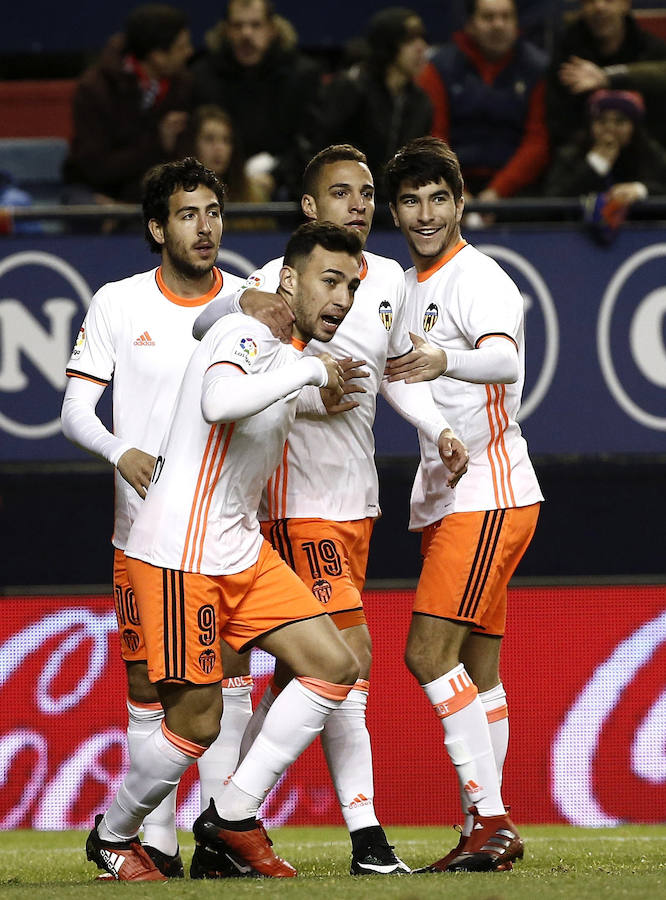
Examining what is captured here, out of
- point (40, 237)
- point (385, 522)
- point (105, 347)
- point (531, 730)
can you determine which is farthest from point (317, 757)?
point (40, 237)

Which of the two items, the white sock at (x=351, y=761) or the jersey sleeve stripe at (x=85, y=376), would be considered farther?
the jersey sleeve stripe at (x=85, y=376)

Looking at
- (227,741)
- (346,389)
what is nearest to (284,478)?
(346,389)

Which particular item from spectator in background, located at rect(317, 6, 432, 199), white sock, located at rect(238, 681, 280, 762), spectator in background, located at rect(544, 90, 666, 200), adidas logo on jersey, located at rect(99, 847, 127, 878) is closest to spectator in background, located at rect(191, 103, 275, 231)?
spectator in background, located at rect(317, 6, 432, 199)

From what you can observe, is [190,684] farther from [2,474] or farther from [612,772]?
[2,474]

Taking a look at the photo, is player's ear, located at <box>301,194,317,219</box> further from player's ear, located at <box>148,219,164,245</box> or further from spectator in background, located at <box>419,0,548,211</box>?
spectator in background, located at <box>419,0,548,211</box>

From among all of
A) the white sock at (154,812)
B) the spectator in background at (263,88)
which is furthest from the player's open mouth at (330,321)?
the spectator in background at (263,88)

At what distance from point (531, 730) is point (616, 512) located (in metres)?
1.99

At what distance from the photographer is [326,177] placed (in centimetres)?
520

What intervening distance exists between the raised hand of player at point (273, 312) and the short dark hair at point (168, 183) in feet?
2.23

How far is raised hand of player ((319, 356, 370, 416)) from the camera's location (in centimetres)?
464

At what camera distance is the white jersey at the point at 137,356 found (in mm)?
5047

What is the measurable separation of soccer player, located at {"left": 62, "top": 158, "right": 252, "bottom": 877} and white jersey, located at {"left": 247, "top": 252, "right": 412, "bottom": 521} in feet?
0.84

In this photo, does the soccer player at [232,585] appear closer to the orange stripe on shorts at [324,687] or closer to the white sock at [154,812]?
the orange stripe on shorts at [324,687]

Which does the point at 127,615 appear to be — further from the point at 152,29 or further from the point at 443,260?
the point at 152,29
